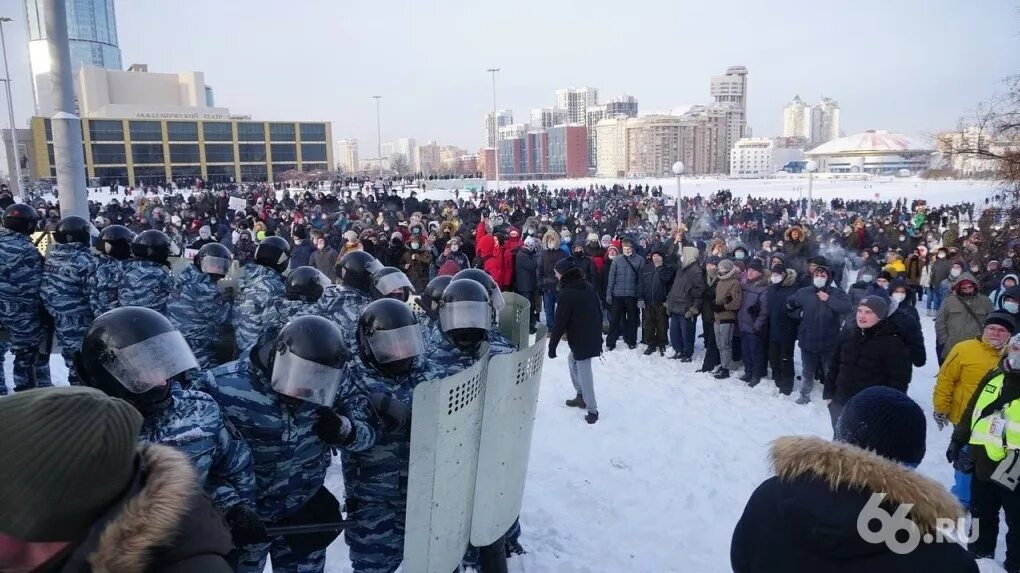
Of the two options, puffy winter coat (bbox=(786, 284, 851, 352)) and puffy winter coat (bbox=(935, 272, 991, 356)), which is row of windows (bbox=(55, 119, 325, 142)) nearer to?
puffy winter coat (bbox=(786, 284, 851, 352))

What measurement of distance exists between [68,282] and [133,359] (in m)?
4.23

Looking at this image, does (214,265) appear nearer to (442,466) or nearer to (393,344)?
(393,344)

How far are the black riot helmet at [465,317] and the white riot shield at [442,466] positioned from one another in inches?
24.4

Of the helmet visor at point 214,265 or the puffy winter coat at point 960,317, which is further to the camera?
the puffy winter coat at point 960,317

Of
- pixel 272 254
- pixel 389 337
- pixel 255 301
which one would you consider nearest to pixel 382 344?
pixel 389 337

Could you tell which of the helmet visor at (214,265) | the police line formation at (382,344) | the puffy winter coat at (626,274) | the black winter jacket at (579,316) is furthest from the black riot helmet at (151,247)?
the puffy winter coat at (626,274)

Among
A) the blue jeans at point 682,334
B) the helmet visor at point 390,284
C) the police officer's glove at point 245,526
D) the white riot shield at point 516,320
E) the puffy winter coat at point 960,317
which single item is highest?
the helmet visor at point 390,284

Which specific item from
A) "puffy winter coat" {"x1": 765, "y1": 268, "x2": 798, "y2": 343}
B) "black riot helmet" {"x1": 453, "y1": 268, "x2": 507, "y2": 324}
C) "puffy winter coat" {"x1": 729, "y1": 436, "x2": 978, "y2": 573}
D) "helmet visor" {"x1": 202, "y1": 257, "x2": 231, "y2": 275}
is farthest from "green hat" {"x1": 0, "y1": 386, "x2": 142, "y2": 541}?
"puffy winter coat" {"x1": 765, "y1": 268, "x2": 798, "y2": 343}

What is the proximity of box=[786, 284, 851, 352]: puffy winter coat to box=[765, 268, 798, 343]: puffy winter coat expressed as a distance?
210mm

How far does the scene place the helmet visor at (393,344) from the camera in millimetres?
3279

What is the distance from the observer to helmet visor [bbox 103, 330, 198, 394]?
94.3 inches

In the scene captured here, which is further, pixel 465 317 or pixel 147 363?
pixel 465 317

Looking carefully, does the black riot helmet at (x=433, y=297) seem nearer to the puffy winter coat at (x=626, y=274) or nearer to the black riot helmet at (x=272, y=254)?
the black riot helmet at (x=272, y=254)

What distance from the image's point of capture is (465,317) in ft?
12.4
